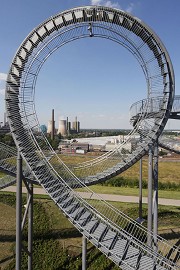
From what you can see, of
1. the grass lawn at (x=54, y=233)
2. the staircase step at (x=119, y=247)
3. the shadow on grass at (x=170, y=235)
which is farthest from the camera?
the shadow on grass at (x=170, y=235)

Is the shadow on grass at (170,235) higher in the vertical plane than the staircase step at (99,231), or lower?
lower

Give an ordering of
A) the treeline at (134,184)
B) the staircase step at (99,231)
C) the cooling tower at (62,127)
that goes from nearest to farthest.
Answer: the staircase step at (99,231)
the treeline at (134,184)
the cooling tower at (62,127)

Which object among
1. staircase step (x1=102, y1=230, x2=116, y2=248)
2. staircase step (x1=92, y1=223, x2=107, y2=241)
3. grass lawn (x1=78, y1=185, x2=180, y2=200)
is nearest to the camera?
staircase step (x1=102, y1=230, x2=116, y2=248)

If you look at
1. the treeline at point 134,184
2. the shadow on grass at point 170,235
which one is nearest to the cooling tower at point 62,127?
the treeline at point 134,184

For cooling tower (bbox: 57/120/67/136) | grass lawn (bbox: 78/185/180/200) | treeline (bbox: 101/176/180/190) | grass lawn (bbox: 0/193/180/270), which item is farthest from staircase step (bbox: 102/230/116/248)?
cooling tower (bbox: 57/120/67/136)

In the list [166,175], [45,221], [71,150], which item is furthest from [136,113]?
[71,150]

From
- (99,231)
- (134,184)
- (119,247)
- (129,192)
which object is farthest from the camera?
(134,184)

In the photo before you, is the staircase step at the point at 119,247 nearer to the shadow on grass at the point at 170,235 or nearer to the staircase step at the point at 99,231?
→ the staircase step at the point at 99,231

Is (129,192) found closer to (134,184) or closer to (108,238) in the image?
(134,184)

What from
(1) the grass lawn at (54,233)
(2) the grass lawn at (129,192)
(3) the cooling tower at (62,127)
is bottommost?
(2) the grass lawn at (129,192)

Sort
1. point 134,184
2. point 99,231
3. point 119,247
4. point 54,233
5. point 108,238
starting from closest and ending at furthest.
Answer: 1. point 119,247
2. point 108,238
3. point 99,231
4. point 54,233
5. point 134,184

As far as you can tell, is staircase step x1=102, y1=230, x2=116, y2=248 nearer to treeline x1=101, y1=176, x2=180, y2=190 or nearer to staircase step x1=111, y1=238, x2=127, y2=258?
staircase step x1=111, y1=238, x2=127, y2=258

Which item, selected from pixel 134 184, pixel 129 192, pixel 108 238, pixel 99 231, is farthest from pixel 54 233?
pixel 134 184
